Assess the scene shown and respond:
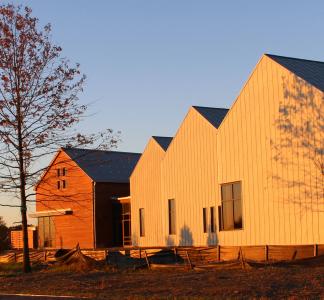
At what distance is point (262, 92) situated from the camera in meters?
29.3

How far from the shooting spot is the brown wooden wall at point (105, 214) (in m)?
48.2

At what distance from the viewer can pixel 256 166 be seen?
29.7 metres

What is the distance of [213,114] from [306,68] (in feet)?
25.7

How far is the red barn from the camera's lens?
48.2 metres

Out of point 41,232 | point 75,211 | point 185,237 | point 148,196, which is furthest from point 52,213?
point 185,237

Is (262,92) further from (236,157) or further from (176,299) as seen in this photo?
(176,299)

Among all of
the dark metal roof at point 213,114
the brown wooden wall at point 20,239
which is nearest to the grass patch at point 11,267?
the dark metal roof at point 213,114

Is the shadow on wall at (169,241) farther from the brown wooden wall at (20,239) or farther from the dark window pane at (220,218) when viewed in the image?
the brown wooden wall at (20,239)

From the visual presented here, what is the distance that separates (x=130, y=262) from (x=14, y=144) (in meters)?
7.56

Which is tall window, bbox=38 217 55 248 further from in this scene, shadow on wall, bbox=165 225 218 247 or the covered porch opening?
shadow on wall, bbox=165 225 218 247

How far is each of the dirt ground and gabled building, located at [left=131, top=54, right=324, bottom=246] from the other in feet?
16.9

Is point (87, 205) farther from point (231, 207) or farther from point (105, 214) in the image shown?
point (231, 207)

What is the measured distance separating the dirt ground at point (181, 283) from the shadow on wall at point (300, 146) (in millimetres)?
4785

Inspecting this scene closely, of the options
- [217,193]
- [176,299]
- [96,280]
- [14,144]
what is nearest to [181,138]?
[217,193]
